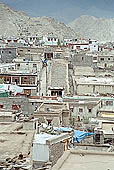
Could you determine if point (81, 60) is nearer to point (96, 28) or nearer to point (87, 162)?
point (87, 162)

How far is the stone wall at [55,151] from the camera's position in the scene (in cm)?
1175

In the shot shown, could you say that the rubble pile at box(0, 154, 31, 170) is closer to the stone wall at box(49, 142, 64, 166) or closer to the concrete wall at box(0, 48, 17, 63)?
the stone wall at box(49, 142, 64, 166)

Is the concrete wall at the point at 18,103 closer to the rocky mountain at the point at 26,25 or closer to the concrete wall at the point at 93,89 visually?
the concrete wall at the point at 93,89

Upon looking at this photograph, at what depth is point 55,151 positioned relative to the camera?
1206 centimetres

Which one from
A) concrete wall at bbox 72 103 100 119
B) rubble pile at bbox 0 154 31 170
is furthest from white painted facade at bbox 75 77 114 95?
rubble pile at bbox 0 154 31 170

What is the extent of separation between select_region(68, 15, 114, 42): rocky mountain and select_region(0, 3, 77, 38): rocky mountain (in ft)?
77.0

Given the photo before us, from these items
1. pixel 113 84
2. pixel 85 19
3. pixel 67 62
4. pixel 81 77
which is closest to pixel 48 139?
pixel 113 84

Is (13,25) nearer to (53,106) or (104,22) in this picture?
(104,22)

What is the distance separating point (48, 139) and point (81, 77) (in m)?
19.4

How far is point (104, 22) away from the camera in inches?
5551

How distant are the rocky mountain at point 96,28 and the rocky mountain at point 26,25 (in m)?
23.5

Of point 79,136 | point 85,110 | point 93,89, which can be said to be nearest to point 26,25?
point 93,89

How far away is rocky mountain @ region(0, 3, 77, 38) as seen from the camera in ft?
304

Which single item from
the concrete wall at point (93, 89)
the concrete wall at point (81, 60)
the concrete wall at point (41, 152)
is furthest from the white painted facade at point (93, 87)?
the concrete wall at point (41, 152)
